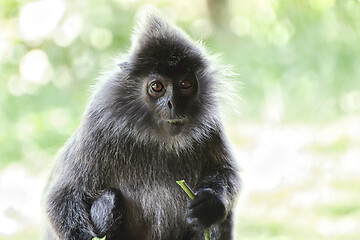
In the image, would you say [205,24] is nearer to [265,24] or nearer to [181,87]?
[265,24]

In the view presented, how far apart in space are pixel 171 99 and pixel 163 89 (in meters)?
0.14

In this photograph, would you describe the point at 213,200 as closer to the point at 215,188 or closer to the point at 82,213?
the point at 215,188

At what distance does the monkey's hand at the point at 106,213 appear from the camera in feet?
11.3

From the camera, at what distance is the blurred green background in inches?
211

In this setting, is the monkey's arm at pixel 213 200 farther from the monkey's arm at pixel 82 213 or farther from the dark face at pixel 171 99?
the monkey's arm at pixel 82 213

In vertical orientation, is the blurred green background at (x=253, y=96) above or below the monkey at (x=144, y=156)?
above

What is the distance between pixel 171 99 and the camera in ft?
10.8

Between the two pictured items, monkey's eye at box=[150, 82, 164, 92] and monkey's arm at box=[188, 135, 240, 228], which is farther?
monkey's eye at box=[150, 82, 164, 92]

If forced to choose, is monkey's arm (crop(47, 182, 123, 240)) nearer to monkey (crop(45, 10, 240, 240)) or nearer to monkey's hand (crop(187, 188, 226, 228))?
monkey (crop(45, 10, 240, 240))

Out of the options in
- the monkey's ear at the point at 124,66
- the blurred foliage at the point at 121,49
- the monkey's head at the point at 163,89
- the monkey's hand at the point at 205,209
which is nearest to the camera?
the monkey's hand at the point at 205,209

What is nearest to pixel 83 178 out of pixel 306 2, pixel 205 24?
pixel 306 2

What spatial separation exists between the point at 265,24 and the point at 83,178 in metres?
2.94

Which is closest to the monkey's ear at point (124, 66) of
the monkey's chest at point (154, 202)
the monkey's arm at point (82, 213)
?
the monkey's chest at point (154, 202)

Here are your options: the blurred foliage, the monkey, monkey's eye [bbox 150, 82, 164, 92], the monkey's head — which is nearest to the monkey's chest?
the monkey
